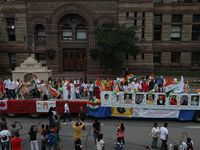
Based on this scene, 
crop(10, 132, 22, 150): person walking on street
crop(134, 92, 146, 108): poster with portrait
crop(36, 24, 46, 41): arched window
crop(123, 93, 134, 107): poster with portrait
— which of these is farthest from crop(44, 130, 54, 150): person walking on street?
crop(36, 24, 46, 41): arched window

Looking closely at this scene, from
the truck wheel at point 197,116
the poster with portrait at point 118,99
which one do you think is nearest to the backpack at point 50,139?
the poster with portrait at point 118,99

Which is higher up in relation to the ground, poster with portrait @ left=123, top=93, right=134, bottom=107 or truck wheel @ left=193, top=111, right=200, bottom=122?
poster with portrait @ left=123, top=93, right=134, bottom=107

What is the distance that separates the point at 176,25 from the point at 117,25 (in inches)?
422

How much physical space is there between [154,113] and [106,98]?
130 inches

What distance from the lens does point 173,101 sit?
12547 mm

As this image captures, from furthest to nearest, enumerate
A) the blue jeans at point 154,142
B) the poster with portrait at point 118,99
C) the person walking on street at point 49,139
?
the poster with portrait at point 118,99 < the blue jeans at point 154,142 < the person walking on street at point 49,139

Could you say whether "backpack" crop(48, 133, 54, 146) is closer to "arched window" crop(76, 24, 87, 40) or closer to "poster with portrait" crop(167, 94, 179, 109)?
"poster with portrait" crop(167, 94, 179, 109)

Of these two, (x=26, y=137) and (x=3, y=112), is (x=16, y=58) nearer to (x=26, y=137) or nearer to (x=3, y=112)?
(x=3, y=112)

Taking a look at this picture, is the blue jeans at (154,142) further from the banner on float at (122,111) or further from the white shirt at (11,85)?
the white shirt at (11,85)

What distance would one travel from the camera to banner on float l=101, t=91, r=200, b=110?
1251 cm

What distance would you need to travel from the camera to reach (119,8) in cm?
2709

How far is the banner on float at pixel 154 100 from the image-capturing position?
12.5 metres

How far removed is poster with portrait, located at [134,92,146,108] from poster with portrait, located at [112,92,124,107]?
0.91 m

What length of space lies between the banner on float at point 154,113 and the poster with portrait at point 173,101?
397mm
